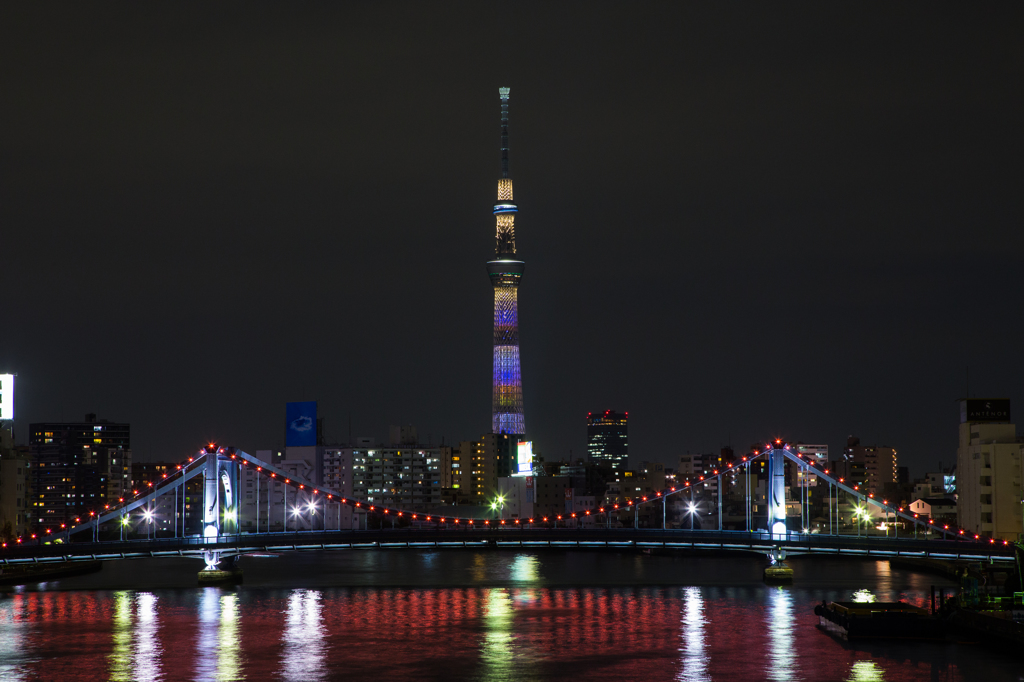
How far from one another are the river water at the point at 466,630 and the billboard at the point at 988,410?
34.7 feet

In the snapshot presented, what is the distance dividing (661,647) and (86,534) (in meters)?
79.9

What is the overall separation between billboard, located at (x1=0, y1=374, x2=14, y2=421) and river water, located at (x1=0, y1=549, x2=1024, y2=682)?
34.9 ft

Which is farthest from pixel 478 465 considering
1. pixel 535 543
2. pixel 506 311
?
pixel 535 543

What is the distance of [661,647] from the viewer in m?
48.4

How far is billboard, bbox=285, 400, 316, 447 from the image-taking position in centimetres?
13362

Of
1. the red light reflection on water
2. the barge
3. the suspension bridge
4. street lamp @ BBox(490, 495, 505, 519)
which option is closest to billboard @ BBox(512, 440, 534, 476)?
street lamp @ BBox(490, 495, 505, 519)

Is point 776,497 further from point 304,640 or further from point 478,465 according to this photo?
point 478,465

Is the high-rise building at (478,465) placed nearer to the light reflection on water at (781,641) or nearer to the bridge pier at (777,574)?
the bridge pier at (777,574)

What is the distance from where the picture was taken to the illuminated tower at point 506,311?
170000 mm

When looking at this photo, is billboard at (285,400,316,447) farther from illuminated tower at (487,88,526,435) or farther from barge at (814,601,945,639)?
barge at (814,601,945,639)

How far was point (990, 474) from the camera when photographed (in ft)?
260

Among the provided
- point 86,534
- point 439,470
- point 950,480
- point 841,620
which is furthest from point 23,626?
point 439,470

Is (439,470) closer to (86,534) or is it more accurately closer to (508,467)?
(508,467)

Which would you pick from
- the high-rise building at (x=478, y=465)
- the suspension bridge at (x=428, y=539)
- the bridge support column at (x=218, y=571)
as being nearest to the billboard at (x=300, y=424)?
the high-rise building at (x=478, y=465)
